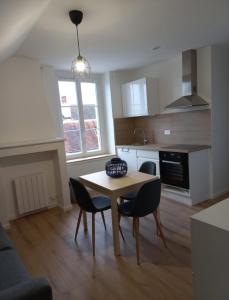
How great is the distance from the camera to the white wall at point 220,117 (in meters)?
3.62

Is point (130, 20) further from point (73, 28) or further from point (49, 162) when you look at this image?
point (49, 162)

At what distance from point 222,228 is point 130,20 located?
218cm

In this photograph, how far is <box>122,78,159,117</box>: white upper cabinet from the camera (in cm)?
432

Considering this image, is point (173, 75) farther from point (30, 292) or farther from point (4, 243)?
point (30, 292)

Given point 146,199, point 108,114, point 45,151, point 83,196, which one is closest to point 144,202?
point 146,199

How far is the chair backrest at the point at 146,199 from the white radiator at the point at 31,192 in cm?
195

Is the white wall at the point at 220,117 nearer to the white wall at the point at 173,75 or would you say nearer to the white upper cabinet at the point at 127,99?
the white wall at the point at 173,75

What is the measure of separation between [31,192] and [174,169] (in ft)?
7.87

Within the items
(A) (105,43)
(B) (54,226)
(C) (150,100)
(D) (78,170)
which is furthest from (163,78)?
(B) (54,226)

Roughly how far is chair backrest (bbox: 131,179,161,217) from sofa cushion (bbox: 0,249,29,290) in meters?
1.14

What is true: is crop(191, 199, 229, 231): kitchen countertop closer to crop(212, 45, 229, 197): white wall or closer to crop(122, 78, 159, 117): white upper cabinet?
crop(212, 45, 229, 197): white wall

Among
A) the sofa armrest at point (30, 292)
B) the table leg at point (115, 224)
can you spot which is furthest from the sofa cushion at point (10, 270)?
the table leg at point (115, 224)

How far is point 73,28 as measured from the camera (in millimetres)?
2439

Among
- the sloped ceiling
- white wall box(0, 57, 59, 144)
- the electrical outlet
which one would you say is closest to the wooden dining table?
white wall box(0, 57, 59, 144)
